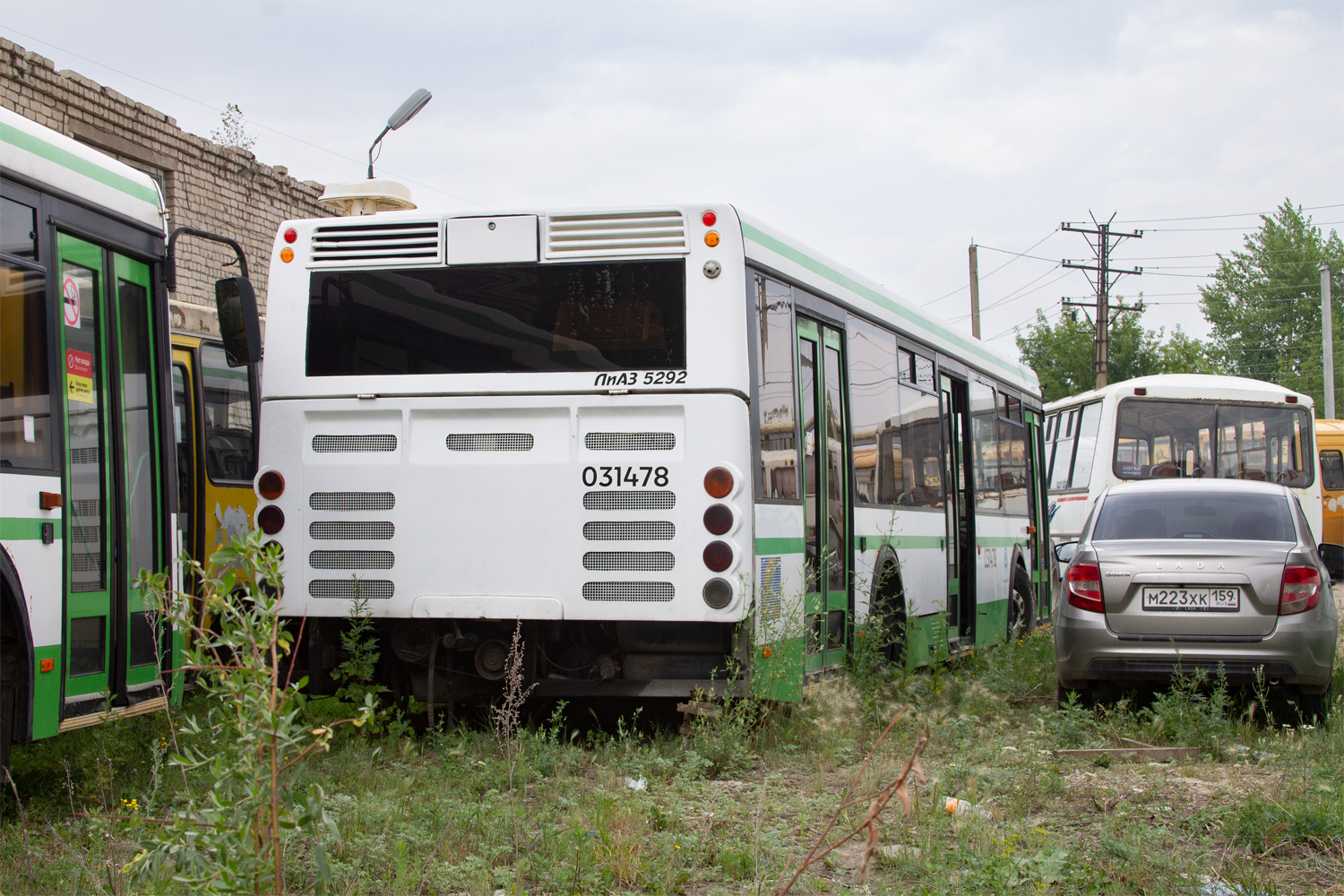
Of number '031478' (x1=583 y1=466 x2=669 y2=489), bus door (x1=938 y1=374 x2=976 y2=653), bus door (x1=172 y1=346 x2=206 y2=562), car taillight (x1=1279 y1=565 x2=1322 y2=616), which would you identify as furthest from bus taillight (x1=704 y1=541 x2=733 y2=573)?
bus door (x1=938 y1=374 x2=976 y2=653)

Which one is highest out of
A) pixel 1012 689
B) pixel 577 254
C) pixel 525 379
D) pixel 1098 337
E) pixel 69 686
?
pixel 1098 337

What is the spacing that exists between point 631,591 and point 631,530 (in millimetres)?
318

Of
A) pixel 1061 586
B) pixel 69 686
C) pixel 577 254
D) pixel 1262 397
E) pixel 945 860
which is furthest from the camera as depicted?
pixel 1262 397

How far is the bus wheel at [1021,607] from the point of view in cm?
1441

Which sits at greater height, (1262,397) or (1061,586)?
(1262,397)

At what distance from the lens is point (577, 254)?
24.1 ft

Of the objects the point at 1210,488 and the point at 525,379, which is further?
the point at 1210,488

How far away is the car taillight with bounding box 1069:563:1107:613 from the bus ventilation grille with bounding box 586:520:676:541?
10.1ft

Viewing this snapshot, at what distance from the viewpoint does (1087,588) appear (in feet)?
28.0

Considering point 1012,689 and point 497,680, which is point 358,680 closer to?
point 497,680

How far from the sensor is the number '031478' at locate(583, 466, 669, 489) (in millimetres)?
7020

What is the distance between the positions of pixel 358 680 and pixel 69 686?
1757mm

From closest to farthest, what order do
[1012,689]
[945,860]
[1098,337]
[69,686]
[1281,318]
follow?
[945,860] < [69,686] < [1012,689] < [1098,337] < [1281,318]

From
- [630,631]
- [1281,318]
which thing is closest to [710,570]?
[630,631]
